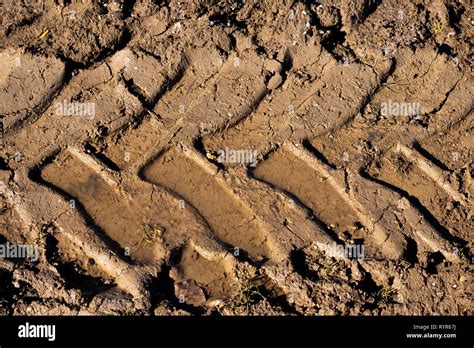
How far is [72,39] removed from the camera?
527cm

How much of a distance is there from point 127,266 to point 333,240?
4.91 feet

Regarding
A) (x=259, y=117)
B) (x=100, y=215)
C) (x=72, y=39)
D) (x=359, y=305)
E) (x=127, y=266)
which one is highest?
(x=72, y=39)

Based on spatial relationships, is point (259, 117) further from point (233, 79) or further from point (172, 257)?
point (172, 257)

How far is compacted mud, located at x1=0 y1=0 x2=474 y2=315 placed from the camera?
448 cm

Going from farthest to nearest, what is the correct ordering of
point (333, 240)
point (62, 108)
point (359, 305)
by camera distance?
1. point (62, 108)
2. point (333, 240)
3. point (359, 305)

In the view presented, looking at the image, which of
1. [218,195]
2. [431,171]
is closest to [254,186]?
[218,195]

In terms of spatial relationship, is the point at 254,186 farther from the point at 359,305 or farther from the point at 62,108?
the point at 62,108

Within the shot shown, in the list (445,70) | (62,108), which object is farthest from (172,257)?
(445,70)

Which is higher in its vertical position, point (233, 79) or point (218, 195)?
point (233, 79)

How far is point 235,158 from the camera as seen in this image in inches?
197

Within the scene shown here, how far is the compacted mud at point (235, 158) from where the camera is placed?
448 cm

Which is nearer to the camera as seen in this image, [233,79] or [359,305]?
[359,305]

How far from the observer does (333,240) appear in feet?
15.4

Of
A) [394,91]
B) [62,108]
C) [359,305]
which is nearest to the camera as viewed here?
[359,305]
